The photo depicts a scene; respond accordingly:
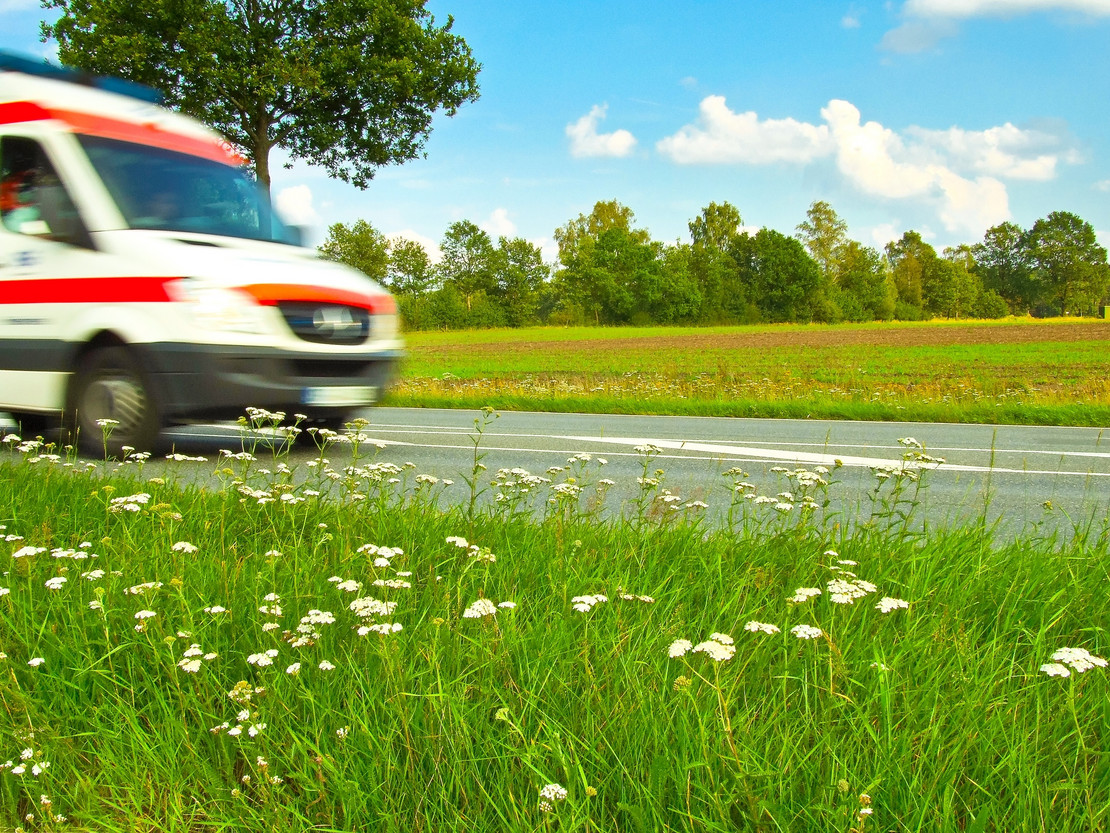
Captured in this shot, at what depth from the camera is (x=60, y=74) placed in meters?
7.41

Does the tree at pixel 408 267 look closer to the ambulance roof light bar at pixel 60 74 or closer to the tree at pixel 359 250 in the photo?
the tree at pixel 359 250

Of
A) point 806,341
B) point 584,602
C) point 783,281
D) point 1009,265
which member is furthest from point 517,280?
point 584,602

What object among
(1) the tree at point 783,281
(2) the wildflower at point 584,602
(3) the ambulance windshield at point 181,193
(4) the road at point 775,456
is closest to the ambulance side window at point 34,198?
(3) the ambulance windshield at point 181,193

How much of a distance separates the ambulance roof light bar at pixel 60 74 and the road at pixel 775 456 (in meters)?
2.95

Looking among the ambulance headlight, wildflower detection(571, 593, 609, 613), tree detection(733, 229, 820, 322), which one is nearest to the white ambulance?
the ambulance headlight

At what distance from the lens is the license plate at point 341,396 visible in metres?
6.93

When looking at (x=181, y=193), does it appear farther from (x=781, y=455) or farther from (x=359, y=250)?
(x=359, y=250)

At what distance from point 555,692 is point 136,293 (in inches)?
212

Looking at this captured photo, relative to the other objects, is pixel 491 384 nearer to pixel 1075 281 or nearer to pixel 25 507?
pixel 25 507

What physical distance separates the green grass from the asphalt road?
1.31 meters

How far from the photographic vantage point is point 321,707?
7.20ft

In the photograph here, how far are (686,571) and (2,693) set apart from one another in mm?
2149

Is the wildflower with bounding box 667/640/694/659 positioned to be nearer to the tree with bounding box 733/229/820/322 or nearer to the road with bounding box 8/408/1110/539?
the road with bounding box 8/408/1110/539

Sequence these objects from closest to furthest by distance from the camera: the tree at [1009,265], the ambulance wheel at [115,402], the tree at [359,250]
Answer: the ambulance wheel at [115,402] → the tree at [359,250] → the tree at [1009,265]
